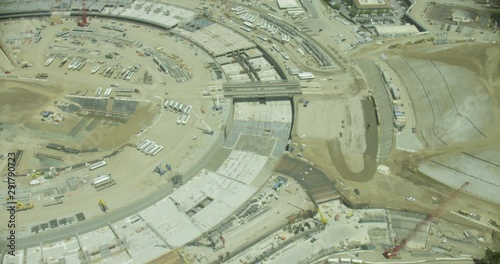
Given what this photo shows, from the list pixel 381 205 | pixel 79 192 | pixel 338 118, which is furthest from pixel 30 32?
pixel 381 205

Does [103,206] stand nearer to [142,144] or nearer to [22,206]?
[22,206]

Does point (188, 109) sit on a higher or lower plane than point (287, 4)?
lower

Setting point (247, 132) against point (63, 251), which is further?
point (247, 132)

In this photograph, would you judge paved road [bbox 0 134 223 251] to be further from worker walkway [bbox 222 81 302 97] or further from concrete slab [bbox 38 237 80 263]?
worker walkway [bbox 222 81 302 97]

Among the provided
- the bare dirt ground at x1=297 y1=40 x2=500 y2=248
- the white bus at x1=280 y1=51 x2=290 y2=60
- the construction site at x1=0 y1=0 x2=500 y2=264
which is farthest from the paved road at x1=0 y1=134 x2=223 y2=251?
the white bus at x1=280 y1=51 x2=290 y2=60

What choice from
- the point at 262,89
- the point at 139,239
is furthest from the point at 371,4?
the point at 139,239

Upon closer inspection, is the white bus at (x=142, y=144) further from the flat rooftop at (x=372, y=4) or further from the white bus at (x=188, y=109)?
the flat rooftop at (x=372, y=4)

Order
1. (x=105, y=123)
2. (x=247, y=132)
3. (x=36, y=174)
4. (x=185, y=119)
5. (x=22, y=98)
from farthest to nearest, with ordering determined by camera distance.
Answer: (x=22, y=98), (x=105, y=123), (x=185, y=119), (x=247, y=132), (x=36, y=174)

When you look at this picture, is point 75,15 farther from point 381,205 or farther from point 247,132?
point 381,205
